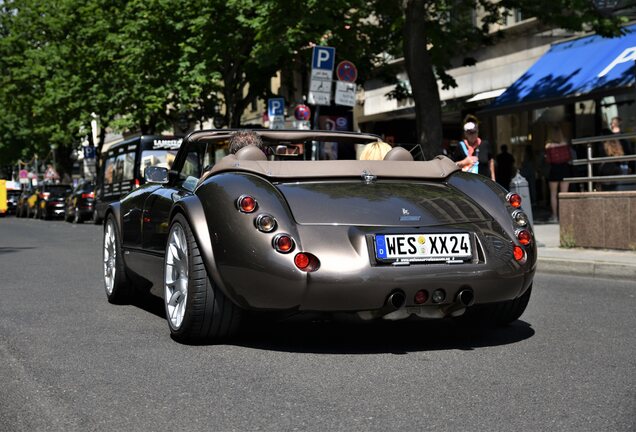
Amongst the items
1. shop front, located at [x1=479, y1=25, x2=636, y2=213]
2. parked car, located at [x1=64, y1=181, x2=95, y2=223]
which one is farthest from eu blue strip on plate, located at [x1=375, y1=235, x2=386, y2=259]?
parked car, located at [x1=64, y1=181, x2=95, y2=223]

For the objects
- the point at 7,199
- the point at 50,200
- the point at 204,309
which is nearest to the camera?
the point at 204,309

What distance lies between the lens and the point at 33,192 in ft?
160

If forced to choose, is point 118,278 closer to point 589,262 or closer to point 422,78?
point 589,262

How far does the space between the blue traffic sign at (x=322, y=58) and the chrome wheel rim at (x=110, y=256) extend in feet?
34.9

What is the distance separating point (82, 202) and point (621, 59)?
20.3 metres

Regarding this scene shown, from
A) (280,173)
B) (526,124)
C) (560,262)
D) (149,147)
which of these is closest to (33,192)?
(149,147)

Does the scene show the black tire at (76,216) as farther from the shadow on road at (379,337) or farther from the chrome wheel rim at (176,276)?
the chrome wheel rim at (176,276)

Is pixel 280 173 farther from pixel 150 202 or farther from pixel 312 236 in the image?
pixel 150 202

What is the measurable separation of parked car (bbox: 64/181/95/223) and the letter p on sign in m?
19.2

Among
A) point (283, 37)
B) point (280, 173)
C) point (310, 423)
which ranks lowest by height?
point (310, 423)

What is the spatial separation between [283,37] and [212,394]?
18.8m

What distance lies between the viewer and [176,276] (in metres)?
6.62

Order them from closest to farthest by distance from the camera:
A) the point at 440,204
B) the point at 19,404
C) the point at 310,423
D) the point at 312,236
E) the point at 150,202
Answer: the point at 310,423 → the point at 19,404 → the point at 312,236 → the point at 440,204 → the point at 150,202

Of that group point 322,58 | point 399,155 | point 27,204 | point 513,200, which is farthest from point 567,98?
point 27,204
